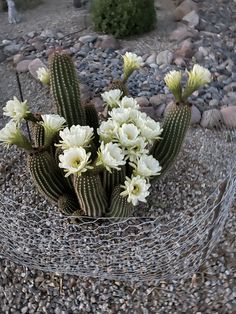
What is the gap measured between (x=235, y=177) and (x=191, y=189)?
0.53 m

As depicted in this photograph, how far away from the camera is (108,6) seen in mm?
4102

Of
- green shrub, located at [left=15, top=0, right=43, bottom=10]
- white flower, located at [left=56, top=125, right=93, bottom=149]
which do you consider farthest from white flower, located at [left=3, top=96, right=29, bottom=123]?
green shrub, located at [left=15, top=0, right=43, bottom=10]

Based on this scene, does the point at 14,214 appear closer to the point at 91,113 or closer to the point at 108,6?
the point at 91,113

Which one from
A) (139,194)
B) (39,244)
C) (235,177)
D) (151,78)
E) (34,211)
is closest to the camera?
(139,194)

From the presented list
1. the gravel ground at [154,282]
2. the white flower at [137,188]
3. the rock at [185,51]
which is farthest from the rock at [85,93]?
the white flower at [137,188]

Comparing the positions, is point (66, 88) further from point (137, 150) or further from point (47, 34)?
point (47, 34)

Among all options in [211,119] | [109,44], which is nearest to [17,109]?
[211,119]

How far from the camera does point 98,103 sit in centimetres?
346

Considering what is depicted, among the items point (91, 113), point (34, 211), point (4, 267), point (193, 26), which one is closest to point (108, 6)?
point (193, 26)

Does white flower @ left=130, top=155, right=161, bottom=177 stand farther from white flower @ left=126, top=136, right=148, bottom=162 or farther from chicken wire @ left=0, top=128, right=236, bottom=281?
chicken wire @ left=0, top=128, right=236, bottom=281

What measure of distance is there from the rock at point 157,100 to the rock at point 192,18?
1.09m

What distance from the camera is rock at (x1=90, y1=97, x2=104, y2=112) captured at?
3414 millimetres

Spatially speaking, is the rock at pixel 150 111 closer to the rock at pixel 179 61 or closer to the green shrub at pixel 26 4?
the rock at pixel 179 61

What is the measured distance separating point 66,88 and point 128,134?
0.46 meters
